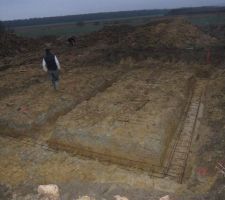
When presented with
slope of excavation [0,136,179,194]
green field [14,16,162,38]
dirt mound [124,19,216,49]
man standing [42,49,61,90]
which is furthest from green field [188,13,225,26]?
slope of excavation [0,136,179,194]

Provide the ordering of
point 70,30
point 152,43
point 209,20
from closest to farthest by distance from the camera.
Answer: point 152,43 → point 209,20 → point 70,30

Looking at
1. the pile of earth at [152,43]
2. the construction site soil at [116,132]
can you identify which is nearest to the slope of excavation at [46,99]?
the construction site soil at [116,132]

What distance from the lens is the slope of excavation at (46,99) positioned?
32.8 ft

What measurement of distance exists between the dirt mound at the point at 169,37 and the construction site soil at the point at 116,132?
5398 millimetres

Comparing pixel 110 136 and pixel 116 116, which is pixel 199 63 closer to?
pixel 116 116

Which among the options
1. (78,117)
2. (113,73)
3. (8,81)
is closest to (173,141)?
(78,117)

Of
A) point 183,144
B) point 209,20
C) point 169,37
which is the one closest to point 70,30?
point 209,20

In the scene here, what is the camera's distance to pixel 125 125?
880cm

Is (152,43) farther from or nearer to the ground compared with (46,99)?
farther from the ground

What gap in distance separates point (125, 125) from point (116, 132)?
42 centimetres

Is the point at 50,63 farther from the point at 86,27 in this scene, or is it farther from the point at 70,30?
the point at 86,27

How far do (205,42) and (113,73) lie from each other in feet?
32.1

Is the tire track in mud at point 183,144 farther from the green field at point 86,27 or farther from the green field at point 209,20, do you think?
the green field at point 209,20

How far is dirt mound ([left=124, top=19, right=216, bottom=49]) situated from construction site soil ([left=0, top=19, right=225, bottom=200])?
540cm
